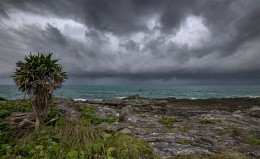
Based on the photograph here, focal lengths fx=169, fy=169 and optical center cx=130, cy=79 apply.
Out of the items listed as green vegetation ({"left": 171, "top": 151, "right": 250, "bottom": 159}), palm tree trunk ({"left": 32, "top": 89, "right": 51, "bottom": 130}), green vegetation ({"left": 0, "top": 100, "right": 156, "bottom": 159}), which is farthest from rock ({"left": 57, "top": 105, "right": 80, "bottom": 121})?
green vegetation ({"left": 171, "top": 151, "right": 250, "bottom": 159})

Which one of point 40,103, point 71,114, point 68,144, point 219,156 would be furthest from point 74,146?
point 219,156

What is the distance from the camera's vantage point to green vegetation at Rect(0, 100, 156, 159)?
5.72 metres

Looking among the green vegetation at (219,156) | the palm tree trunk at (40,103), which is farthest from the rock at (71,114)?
the green vegetation at (219,156)

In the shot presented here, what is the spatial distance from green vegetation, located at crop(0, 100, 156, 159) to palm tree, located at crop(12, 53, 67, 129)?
1.02m

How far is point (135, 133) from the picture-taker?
27.0 ft

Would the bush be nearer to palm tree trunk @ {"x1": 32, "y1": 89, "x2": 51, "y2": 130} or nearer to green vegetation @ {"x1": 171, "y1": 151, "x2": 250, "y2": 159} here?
palm tree trunk @ {"x1": 32, "y1": 89, "x2": 51, "y2": 130}

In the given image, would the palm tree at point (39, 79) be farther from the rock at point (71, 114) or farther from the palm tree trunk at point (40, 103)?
the rock at point (71, 114)

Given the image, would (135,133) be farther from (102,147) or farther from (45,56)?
(45,56)

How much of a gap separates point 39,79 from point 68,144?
3.36 meters

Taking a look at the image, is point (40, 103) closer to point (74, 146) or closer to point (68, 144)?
point (68, 144)

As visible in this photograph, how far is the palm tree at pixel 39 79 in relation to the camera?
771 cm

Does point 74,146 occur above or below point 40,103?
below

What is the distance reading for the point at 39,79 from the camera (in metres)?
7.77

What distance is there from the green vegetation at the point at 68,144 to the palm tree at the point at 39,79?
102cm
